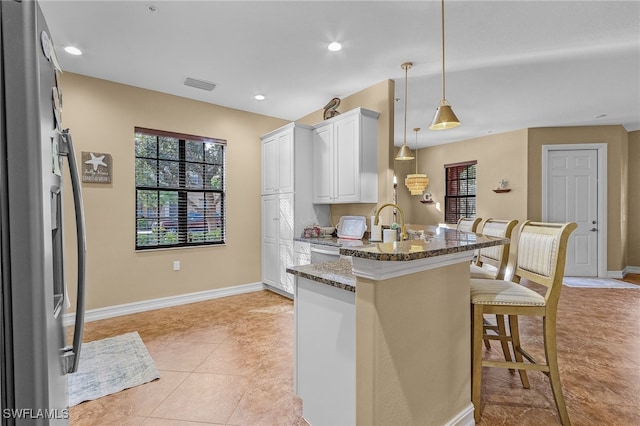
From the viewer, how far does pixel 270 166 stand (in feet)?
15.1

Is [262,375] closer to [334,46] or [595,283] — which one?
[334,46]

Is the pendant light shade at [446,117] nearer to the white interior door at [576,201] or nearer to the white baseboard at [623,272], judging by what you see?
the white interior door at [576,201]

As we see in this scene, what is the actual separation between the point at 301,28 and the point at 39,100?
7.55ft

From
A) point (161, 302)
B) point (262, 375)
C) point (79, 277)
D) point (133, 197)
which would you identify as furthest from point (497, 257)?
point (133, 197)

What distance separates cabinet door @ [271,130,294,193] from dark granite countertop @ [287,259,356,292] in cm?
249

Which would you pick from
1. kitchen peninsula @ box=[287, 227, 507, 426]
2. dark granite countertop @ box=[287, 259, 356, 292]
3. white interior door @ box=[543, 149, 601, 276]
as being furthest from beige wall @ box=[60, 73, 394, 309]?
white interior door @ box=[543, 149, 601, 276]

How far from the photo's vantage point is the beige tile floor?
1.85m

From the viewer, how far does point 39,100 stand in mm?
768

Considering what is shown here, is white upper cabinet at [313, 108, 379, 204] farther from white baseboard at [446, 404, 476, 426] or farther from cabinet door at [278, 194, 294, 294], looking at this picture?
white baseboard at [446, 404, 476, 426]

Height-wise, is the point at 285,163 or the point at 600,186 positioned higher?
the point at 285,163

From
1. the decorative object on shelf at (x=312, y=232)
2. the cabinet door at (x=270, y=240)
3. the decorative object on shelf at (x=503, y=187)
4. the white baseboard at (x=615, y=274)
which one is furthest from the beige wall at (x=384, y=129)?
the white baseboard at (x=615, y=274)

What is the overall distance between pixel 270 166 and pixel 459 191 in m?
4.61

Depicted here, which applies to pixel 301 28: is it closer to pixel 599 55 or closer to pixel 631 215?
pixel 599 55

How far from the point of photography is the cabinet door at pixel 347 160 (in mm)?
3590
